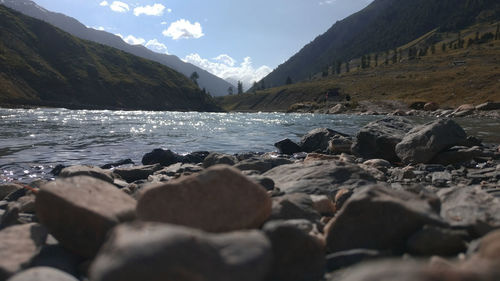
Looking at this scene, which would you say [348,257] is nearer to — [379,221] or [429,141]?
[379,221]

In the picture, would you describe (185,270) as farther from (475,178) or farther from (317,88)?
(317,88)

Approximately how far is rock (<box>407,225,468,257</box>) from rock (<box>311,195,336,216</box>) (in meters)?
2.37

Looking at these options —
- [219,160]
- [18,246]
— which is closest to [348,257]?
[18,246]

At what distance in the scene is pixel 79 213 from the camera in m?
3.90

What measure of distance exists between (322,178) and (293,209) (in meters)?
2.32

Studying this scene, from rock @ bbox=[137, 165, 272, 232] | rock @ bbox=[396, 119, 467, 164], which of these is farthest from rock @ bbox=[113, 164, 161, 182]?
rock @ bbox=[396, 119, 467, 164]

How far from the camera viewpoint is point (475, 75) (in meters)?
108

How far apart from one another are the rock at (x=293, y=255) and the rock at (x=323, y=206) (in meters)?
2.25

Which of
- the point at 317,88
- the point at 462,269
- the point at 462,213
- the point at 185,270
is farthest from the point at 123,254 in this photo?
the point at 317,88

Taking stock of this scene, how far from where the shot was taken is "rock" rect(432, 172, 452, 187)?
9070 mm

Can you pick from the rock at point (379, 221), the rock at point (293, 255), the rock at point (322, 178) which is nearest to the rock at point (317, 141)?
the rock at point (322, 178)

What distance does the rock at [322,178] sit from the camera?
687 centimetres

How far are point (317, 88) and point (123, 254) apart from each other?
174366mm

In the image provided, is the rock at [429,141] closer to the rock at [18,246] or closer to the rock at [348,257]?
the rock at [348,257]
